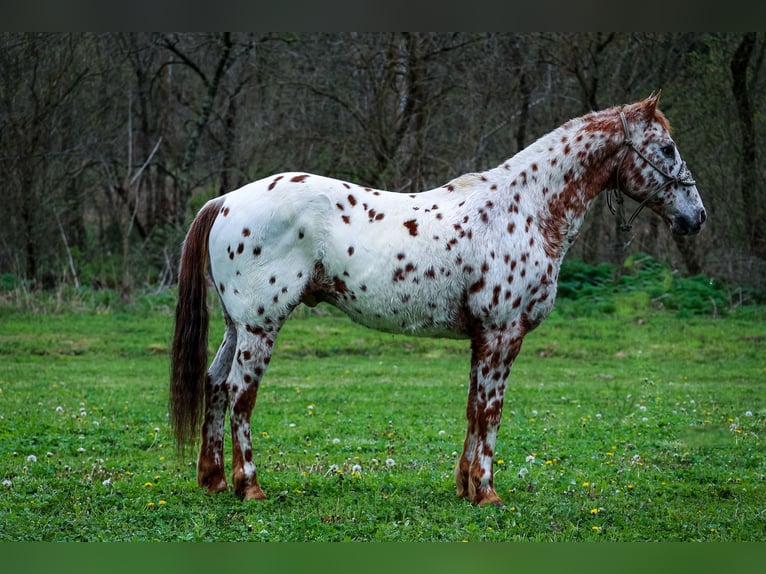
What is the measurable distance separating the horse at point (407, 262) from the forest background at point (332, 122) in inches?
373

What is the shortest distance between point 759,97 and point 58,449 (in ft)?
44.8

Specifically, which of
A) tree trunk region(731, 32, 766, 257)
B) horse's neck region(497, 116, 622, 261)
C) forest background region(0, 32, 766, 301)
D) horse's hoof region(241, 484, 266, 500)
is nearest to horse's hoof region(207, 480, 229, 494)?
horse's hoof region(241, 484, 266, 500)

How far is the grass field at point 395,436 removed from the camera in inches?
210

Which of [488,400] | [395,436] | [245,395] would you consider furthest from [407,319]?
[395,436]

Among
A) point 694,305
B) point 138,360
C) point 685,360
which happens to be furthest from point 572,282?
point 138,360

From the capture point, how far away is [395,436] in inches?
313

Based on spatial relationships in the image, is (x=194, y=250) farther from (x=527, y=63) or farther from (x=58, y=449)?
(x=527, y=63)

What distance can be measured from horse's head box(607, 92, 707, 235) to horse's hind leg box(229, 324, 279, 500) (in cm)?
281

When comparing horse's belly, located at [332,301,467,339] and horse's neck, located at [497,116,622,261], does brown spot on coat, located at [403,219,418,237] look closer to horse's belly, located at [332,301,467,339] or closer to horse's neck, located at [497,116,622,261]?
horse's belly, located at [332,301,467,339]

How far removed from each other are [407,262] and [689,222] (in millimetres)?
2111

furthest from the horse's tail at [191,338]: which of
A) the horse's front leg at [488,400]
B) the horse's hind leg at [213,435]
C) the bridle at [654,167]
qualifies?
the bridle at [654,167]

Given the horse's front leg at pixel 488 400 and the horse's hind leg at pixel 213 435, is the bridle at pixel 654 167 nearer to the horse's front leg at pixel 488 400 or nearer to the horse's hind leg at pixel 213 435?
the horse's front leg at pixel 488 400

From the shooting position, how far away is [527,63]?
16453mm

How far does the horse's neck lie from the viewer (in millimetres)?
5938
